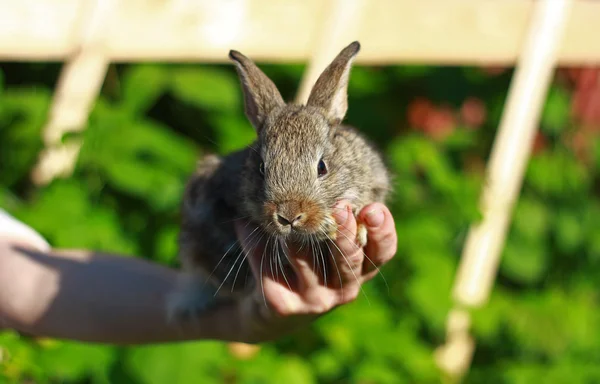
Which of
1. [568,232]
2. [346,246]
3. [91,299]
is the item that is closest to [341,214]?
[346,246]

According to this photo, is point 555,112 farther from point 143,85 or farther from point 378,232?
point 378,232

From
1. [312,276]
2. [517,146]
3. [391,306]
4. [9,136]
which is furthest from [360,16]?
[312,276]

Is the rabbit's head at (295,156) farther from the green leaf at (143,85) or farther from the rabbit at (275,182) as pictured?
the green leaf at (143,85)

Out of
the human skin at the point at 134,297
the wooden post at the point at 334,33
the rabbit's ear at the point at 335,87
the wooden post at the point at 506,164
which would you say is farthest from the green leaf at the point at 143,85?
the rabbit's ear at the point at 335,87

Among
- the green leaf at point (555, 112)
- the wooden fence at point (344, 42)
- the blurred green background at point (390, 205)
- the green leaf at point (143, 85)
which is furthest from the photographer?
the green leaf at point (555, 112)

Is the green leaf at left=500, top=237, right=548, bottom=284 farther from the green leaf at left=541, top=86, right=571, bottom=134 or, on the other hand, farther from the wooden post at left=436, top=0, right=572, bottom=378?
the green leaf at left=541, top=86, right=571, bottom=134

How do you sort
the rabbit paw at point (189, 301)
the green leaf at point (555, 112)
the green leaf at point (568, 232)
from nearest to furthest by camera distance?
the rabbit paw at point (189, 301)
the green leaf at point (568, 232)
the green leaf at point (555, 112)

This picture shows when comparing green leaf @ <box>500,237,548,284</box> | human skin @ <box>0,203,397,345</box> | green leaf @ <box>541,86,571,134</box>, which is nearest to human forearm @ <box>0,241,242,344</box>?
human skin @ <box>0,203,397,345</box>
